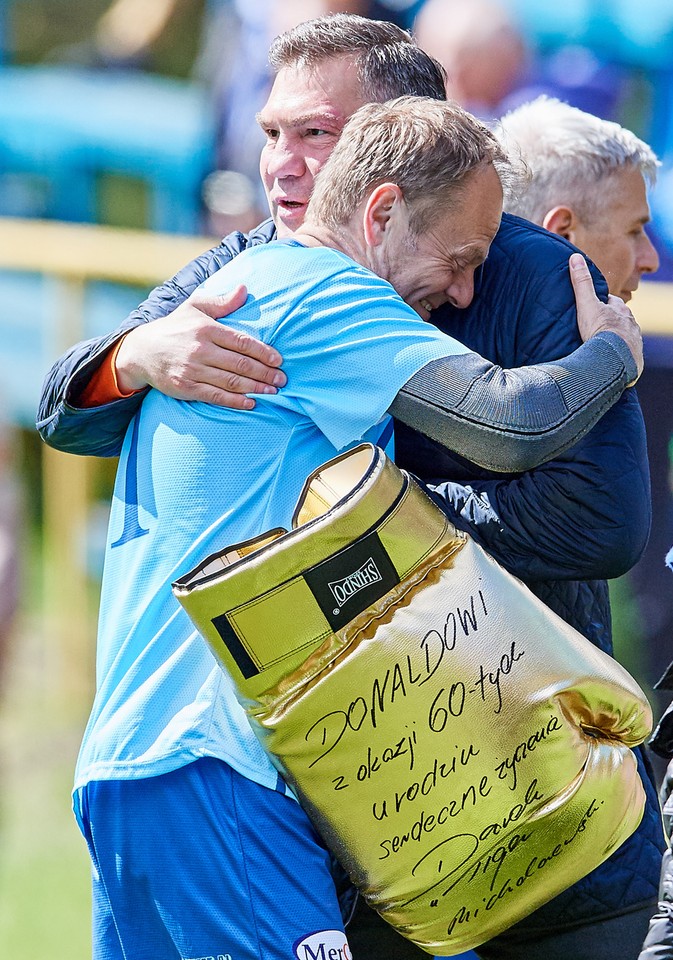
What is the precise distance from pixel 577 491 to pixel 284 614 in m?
0.46

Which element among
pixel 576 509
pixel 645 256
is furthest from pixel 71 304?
pixel 576 509

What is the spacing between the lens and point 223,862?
1.67m

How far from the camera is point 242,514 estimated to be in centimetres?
169

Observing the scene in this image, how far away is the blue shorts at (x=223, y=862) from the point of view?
165cm

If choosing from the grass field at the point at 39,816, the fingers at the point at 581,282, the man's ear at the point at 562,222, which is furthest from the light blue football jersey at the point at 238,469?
the grass field at the point at 39,816

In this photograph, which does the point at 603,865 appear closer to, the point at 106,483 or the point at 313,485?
the point at 313,485

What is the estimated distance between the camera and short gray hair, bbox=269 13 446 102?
2.02 metres

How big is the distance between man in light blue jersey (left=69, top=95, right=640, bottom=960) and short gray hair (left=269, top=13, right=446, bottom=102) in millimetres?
254

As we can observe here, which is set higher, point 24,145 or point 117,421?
point 117,421

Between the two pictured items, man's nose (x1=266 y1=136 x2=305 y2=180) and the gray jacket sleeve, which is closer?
the gray jacket sleeve

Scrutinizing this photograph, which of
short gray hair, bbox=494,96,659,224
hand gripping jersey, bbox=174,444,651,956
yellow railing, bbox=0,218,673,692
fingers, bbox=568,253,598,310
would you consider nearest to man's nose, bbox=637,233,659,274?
short gray hair, bbox=494,96,659,224

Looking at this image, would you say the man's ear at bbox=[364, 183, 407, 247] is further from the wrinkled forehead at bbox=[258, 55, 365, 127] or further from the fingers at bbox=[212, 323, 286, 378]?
the wrinkled forehead at bbox=[258, 55, 365, 127]

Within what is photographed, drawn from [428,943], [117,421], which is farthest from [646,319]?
[428,943]

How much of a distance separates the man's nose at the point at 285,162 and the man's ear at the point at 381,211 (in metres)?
0.32
